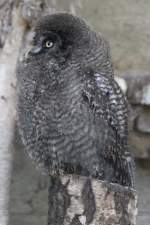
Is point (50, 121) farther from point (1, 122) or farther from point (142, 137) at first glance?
point (142, 137)

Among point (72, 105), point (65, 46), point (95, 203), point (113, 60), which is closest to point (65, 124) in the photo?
point (72, 105)

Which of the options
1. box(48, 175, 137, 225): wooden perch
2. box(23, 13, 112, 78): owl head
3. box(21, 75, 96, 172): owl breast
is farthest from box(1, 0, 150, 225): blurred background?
box(48, 175, 137, 225): wooden perch

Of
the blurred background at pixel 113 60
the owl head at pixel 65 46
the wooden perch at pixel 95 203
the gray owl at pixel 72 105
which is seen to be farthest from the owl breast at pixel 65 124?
the blurred background at pixel 113 60

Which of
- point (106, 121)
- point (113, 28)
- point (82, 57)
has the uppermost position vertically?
point (113, 28)

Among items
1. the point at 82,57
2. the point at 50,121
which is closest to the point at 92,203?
the point at 50,121

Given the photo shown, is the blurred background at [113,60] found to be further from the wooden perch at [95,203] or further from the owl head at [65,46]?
the wooden perch at [95,203]

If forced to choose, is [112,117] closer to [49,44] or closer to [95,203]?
[49,44]
